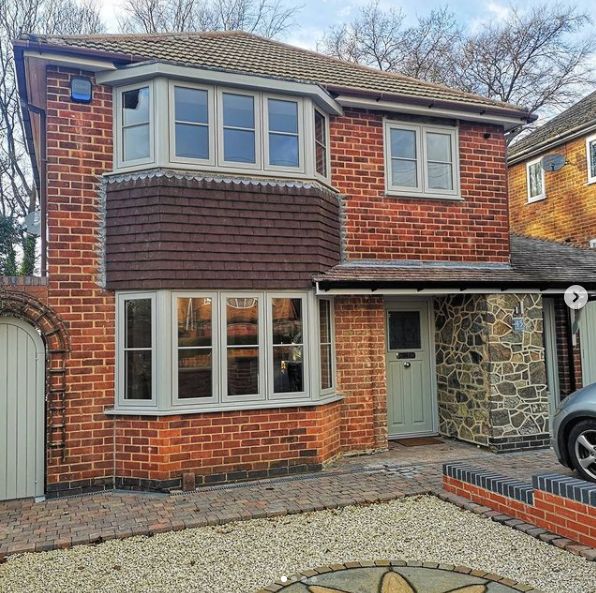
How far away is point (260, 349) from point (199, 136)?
284 centimetres

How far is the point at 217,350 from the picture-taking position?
6.95 m

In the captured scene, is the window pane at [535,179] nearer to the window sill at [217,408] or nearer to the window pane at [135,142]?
the window sill at [217,408]

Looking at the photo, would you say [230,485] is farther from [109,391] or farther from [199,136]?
[199,136]

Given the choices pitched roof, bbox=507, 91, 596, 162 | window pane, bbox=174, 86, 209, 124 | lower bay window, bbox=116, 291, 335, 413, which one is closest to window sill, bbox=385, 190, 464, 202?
lower bay window, bbox=116, 291, 335, 413

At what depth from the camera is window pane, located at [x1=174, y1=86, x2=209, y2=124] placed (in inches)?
273

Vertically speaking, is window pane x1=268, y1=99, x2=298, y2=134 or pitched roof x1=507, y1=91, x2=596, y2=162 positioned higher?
pitched roof x1=507, y1=91, x2=596, y2=162

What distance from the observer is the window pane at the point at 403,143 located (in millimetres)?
8383

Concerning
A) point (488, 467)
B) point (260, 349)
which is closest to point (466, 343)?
point (488, 467)

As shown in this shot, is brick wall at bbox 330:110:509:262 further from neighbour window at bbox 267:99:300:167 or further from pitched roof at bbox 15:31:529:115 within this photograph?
neighbour window at bbox 267:99:300:167

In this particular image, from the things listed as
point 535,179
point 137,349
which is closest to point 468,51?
point 535,179

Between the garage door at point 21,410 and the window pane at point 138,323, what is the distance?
3.33 feet

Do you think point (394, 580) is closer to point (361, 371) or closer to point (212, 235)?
point (361, 371)

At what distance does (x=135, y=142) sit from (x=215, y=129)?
1.03 m

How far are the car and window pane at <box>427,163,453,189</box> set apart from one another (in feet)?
12.7
